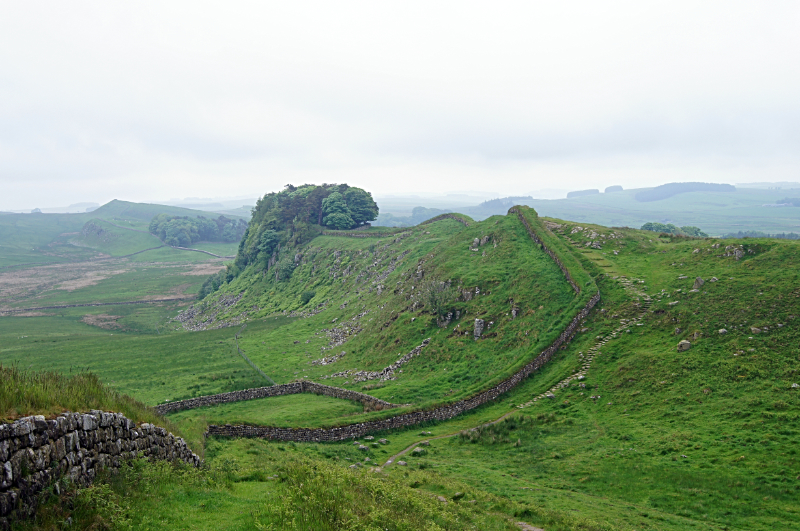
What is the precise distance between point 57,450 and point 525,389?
101ft

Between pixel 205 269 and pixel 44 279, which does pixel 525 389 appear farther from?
pixel 44 279

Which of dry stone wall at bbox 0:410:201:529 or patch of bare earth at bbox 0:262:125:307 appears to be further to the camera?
patch of bare earth at bbox 0:262:125:307

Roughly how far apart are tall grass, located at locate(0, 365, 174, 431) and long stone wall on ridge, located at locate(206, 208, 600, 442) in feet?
41.3

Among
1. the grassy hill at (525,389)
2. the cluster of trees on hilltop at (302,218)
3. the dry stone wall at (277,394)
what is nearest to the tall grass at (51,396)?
the grassy hill at (525,389)

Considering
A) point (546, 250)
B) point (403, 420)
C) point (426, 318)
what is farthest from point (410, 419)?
point (546, 250)

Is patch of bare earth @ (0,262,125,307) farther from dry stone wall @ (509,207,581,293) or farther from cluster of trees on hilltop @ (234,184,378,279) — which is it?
dry stone wall @ (509,207,581,293)

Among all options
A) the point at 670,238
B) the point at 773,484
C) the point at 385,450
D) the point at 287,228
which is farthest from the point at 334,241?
the point at 773,484

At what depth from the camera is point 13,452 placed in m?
9.35

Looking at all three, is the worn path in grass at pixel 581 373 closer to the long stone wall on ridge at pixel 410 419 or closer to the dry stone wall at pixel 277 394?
the long stone wall on ridge at pixel 410 419

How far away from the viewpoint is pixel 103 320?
96812 millimetres

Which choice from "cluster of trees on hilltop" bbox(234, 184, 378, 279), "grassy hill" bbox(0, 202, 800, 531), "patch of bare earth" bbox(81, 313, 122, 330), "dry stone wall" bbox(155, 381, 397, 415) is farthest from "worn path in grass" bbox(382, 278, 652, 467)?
"patch of bare earth" bbox(81, 313, 122, 330)

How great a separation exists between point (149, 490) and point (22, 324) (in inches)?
4269

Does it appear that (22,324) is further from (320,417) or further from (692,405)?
(692,405)

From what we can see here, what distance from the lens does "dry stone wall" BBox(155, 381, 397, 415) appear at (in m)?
35.6
